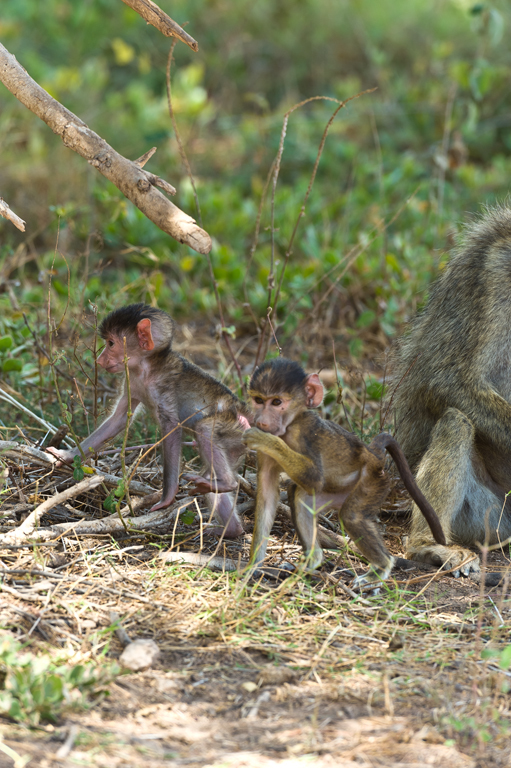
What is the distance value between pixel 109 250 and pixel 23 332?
2764mm

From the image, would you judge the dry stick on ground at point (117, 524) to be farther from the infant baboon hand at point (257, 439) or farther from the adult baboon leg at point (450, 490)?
the adult baboon leg at point (450, 490)

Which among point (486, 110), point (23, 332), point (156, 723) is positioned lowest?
point (23, 332)

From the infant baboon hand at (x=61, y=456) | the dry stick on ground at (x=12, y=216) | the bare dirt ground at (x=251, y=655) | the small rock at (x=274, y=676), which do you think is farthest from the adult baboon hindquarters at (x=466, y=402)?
the dry stick on ground at (x=12, y=216)

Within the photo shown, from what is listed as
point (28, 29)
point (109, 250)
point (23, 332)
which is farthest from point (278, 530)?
point (28, 29)

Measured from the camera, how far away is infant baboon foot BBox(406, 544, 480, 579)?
3832mm

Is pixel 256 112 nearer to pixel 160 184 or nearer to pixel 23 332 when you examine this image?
pixel 23 332

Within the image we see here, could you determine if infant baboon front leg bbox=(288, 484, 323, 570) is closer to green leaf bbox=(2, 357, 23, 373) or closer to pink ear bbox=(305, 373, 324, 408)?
pink ear bbox=(305, 373, 324, 408)

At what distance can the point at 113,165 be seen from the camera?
323cm

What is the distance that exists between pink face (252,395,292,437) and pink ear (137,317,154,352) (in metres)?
0.68

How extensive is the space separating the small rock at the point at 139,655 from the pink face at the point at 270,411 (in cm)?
92

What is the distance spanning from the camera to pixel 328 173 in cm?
986

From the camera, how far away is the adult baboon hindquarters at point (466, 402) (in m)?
3.97

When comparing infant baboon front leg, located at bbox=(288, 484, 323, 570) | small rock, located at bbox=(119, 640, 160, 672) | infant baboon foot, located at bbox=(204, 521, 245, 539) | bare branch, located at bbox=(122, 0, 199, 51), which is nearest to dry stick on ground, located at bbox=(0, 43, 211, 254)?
bare branch, located at bbox=(122, 0, 199, 51)

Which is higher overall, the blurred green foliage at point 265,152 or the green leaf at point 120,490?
the blurred green foliage at point 265,152
